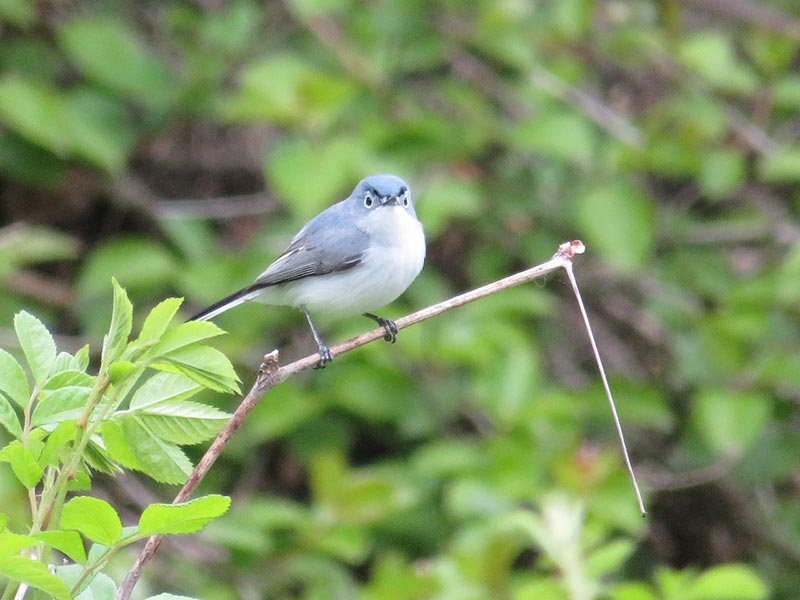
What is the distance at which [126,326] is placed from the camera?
39.9 inches

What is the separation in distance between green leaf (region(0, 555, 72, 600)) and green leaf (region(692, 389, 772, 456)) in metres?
3.73

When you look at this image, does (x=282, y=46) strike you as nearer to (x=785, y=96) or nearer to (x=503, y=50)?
(x=503, y=50)

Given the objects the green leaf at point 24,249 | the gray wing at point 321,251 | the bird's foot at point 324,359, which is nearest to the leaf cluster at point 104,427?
the bird's foot at point 324,359

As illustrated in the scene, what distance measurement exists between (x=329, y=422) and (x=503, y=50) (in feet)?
5.69

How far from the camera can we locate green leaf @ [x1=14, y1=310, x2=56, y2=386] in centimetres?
101

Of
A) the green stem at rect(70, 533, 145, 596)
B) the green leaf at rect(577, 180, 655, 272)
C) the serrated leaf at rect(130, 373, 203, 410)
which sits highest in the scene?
the green leaf at rect(577, 180, 655, 272)

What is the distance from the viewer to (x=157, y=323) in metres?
1.02

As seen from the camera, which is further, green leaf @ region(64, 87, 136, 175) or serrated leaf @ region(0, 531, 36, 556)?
green leaf @ region(64, 87, 136, 175)

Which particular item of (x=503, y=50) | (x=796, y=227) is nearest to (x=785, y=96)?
(x=796, y=227)

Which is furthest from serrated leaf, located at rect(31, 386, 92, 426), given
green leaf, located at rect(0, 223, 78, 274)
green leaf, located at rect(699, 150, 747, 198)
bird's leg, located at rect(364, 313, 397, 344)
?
green leaf, located at rect(699, 150, 747, 198)

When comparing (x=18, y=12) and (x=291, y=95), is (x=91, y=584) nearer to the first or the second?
(x=291, y=95)

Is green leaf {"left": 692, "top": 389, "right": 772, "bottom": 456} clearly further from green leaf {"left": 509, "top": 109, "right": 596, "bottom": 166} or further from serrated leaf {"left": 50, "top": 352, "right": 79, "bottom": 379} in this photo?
serrated leaf {"left": 50, "top": 352, "right": 79, "bottom": 379}

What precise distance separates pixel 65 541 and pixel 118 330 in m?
0.20

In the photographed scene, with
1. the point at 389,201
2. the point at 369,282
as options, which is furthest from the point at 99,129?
the point at 369,282
